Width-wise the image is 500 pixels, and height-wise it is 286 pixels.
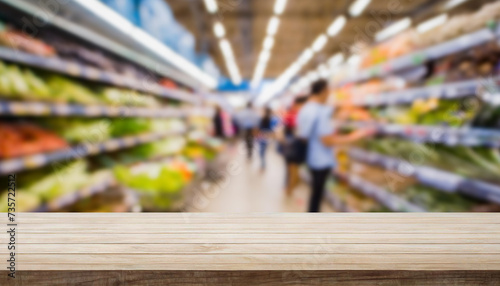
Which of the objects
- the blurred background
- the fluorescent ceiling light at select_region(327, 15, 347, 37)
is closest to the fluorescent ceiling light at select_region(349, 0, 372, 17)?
the blurred background

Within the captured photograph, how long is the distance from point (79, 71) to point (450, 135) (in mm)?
3018

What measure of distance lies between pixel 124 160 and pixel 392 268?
3.91m

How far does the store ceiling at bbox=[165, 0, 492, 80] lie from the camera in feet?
27.7

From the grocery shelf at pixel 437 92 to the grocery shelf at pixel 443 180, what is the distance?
62cm

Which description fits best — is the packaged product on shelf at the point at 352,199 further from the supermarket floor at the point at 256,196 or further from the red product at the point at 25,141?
the red product at the point at 25,141

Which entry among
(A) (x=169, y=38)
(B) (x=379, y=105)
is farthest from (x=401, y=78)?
(A) (x=169, y=38)

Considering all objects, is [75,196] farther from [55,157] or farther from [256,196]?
[256,196]

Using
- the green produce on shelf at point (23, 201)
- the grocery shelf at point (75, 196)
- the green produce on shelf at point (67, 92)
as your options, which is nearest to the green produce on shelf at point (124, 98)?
the green produce on shelf at point (67, 92)

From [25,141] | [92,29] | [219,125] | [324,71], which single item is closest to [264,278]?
[25,141]

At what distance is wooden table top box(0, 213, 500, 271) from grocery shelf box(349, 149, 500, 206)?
1.93 m

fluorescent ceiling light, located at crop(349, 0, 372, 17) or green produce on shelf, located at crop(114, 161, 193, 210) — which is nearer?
green produce on shelf, located at crop(114, 161, 193, 210)

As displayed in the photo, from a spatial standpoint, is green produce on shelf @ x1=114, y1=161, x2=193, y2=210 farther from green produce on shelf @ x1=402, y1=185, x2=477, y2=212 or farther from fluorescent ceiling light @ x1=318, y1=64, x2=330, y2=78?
fluorescent ceiling light @ x1=318, y1=64, x2=330, y2=78

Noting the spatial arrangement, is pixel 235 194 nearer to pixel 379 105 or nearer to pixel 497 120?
pixel 379 105

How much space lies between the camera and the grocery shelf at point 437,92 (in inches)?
104
